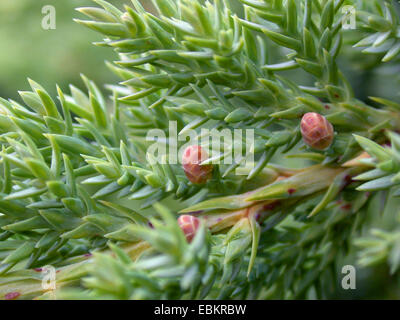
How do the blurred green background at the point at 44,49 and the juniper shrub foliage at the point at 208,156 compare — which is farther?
the blurred green background at the point at 44,49

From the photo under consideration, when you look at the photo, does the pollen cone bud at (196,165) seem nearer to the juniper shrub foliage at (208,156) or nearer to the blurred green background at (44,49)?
the juniper shrub foliage at (208,156)

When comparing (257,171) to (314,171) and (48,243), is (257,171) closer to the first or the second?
(314,171)

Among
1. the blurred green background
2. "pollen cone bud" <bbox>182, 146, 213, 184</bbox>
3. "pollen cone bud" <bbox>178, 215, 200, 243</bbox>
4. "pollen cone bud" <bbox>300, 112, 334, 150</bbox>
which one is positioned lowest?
"pollen cone bud" <bbox>178, 215, 200, 243</bbox>

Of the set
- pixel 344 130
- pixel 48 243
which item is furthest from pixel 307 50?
pixel 48 243

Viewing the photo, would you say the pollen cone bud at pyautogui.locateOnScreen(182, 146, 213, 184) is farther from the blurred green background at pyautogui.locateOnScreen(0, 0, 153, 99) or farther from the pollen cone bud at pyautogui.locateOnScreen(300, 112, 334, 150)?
the blurred green background at pyautogui.locateOnScreen(0, 0, 153, 99)

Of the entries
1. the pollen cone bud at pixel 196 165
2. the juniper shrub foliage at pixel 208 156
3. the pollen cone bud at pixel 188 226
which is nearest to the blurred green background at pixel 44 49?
the juniper shrub foliage at pixel 208 156

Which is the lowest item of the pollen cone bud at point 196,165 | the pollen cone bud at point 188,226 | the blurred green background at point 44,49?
the pollen cone bud at point 188,226

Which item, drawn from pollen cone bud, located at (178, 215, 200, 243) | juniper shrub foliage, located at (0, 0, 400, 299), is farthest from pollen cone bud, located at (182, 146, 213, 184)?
pollen cone bud, located at (178, 215, 200, 243)
